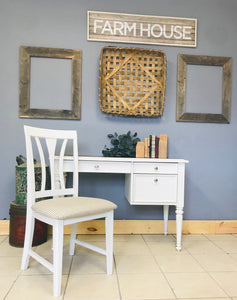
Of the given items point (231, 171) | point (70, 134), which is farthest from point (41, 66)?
point (231, 171)

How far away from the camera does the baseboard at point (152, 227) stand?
2.38m

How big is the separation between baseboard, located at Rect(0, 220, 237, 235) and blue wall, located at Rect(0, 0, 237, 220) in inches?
2.7

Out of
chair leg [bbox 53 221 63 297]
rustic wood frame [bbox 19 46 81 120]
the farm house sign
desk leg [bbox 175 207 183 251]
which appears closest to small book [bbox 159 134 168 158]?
desk leg [bbox 175 207 183 251]

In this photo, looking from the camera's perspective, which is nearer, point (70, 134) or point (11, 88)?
point (70, 134)

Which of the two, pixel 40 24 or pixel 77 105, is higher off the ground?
pixel 40 24

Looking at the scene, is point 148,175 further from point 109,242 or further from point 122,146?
point 109,242

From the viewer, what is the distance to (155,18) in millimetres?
2391

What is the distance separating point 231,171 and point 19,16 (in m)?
2.67

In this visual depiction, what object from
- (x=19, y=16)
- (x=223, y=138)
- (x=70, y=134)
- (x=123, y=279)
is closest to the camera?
(x=123, y=279)

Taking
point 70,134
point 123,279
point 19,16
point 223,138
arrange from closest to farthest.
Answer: point 123,279 < point 70,134 < point 19,16 < point 223,138

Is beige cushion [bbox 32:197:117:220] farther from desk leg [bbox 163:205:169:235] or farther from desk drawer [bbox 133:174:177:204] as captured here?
desk leg [bbox 163:205:169:235]

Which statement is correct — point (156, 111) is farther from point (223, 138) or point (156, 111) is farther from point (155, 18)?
point (155, 18)

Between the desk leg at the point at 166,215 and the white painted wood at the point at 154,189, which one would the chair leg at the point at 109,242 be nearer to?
the white painted wood at the point at 154,189

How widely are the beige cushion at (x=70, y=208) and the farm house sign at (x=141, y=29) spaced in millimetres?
1639
